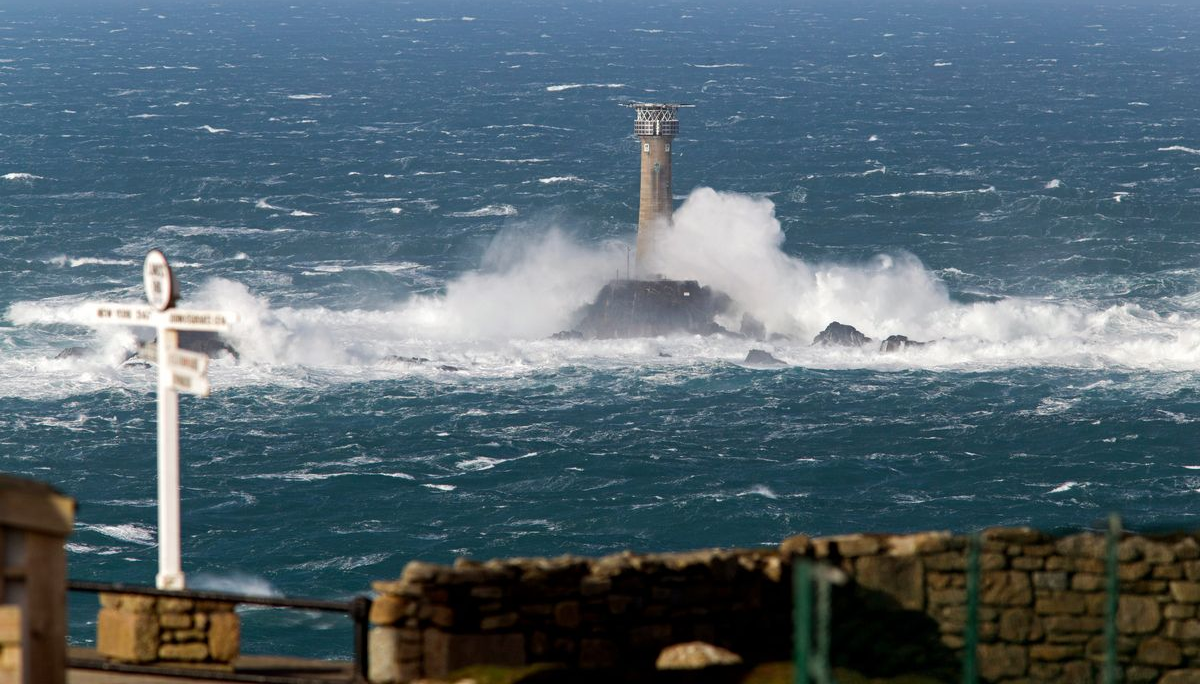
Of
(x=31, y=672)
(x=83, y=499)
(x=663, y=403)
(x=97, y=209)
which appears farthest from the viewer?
(x=97, y=209)

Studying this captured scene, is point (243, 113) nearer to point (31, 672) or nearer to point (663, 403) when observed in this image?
point (663, 403)

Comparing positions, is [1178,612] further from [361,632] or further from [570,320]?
[570,320]

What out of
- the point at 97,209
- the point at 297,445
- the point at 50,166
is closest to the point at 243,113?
the point at 50,166

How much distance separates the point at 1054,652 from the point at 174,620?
7053 mm

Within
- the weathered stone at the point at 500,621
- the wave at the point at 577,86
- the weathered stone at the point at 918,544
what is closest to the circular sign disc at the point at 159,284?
the weathered stone at the point at 500,621

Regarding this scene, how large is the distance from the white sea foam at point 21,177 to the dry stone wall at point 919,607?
10502 centimetres

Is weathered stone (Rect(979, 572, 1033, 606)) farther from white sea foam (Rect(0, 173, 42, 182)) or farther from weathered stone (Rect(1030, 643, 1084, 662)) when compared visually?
white sea foam (Rect(0, 173, 42, 182))

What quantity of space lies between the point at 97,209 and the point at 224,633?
307ft

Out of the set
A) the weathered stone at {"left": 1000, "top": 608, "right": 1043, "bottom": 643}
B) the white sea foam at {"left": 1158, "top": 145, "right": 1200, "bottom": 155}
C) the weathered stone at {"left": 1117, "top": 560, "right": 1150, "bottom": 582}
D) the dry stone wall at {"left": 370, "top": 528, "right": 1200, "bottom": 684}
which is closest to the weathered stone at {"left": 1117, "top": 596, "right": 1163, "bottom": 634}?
the dry stone wall at {"left": 370, "top": 528, "right": 1200, "bottom": 684}

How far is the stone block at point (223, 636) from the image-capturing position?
15867 millimetres

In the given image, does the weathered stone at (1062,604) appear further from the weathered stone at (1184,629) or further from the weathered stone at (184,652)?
the weathered stone at (184,652)

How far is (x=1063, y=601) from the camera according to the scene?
16484mm

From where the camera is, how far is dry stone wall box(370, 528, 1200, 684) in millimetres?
15914

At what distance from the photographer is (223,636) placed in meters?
15.9
